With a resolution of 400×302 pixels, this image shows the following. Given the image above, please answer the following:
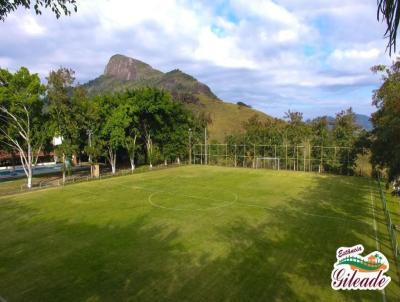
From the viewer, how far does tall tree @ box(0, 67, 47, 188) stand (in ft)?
98.0

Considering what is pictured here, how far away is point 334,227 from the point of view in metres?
18.6

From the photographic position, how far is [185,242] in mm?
16531

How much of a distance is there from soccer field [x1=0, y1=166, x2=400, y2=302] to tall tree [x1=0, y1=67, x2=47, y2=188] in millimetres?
5925

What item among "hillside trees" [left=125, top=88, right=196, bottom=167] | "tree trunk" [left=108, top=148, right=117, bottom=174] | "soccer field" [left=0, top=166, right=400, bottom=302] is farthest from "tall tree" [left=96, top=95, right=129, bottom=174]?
"soccer field" [left=0, top=166, right=400, bottom=302]

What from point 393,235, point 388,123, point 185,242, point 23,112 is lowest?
point 185,242

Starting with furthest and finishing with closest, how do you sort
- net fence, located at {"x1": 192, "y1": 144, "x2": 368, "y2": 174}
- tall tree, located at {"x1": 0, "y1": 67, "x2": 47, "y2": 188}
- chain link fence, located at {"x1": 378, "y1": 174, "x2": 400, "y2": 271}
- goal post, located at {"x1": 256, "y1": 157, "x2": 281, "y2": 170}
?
goal post, located at {"x1": 256, "y1": 157, "x2": 281, "y2": 170}, net fence, located at {"x1": 192, "y1": 144, "x2": 368, "y2": 174}, tall tree, located at {"x1": 0, "y1": 67, "x2": 47, "y2": 188}, chain link fence, located at {"x1": 378, "y1": 174, "x2": 400, "y2": 271}

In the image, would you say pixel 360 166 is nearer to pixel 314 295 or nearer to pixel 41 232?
pixel 314 295

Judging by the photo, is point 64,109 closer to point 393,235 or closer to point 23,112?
point 23,112

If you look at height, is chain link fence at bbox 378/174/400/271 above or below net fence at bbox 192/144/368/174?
below

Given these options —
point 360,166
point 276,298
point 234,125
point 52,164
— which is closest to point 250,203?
point 276,298

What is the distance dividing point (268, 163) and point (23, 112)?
29856 millimetres

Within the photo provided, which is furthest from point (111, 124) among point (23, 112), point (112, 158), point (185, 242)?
point (185, 242)

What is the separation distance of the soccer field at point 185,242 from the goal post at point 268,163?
1315 centimetres

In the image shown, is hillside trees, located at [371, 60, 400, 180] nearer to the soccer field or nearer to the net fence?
the soccer field
